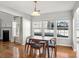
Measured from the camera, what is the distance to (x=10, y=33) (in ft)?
32.7

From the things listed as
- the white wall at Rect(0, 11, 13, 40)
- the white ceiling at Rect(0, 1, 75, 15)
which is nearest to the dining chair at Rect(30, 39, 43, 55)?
the white ceiling at Rect(0, 1, 75, 15)

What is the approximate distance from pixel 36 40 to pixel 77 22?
2.53 meters

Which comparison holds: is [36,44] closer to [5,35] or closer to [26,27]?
[26,27]

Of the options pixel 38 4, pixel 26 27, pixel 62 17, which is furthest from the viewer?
pixel 26 27

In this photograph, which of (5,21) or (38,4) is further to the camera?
(5,21)

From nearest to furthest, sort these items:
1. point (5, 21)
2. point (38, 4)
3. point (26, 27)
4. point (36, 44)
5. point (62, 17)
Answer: point (36, 44)
point (38, 4)
point (62, 17)
point (26, 27)
point (5, 21)

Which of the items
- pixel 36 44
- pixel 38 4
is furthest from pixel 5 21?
pixel 36 44

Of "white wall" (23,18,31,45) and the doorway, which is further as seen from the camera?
the doorway

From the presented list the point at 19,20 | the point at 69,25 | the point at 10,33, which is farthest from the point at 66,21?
the point at 10,33

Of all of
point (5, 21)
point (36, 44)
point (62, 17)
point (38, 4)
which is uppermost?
point (38, 4)

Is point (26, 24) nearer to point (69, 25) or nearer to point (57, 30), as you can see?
point (57, 30)

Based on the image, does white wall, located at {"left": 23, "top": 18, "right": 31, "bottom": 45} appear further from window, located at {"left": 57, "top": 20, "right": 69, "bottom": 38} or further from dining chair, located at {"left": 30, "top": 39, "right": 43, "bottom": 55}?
dining chair, located at {"left": 30, "top": 39, "right": 43, "bottom": 55}

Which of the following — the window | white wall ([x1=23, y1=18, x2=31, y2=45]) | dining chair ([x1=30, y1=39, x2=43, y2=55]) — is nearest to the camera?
dining chair ([x1=30, y1=39, x2=43, y2=55])

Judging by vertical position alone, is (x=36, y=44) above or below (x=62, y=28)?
below
